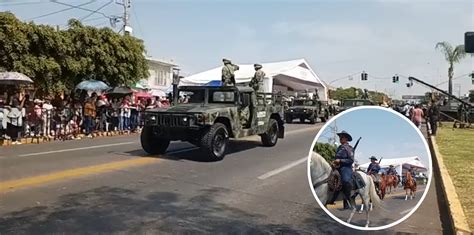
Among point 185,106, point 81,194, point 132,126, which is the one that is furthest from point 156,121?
point 132,126

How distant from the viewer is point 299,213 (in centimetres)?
695

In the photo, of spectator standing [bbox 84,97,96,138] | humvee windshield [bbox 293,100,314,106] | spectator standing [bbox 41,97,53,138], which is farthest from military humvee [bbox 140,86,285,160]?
humvee windshield [bbox 293,100,314,106]

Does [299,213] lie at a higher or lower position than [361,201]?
lower

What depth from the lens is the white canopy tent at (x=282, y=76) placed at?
37750 millimetres

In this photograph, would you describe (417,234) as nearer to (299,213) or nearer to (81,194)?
(299,213)

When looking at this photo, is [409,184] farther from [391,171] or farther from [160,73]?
[160,73]

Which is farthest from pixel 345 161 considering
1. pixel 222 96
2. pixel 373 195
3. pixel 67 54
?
pixel 67 54

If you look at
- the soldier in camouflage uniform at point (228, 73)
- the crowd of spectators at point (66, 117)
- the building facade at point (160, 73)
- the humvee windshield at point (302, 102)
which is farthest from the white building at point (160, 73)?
the soldier in camouflage uniform at point (228, 73)

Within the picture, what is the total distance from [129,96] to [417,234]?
18653 millimetres

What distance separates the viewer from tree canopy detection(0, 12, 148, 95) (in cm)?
2067

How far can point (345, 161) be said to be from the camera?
255 centimetres

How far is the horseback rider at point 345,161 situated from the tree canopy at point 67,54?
20198 millimetres

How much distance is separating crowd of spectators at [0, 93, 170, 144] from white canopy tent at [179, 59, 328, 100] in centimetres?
1479

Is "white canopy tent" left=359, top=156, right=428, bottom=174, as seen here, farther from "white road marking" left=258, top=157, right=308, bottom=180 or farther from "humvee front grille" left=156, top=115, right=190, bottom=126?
"humvee front grille" left=156, top=115, right=190, bottom=126
